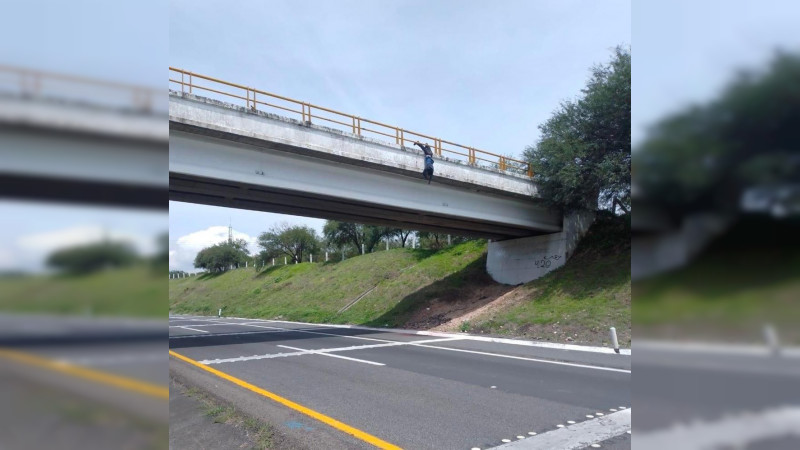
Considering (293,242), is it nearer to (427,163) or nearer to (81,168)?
(427,163)

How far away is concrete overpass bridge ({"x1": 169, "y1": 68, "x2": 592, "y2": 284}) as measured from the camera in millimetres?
14570

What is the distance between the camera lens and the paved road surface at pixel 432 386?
618 cm

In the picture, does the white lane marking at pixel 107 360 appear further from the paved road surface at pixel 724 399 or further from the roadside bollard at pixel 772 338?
the roadside bollard at pixel 772 338

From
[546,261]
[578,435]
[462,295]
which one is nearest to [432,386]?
[578,435]

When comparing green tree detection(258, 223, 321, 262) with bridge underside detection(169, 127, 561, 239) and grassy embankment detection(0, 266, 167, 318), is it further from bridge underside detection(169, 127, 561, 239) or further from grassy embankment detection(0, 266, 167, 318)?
grassy embankment detection(0, 266, 167, 318)

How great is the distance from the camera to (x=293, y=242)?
64.3 m

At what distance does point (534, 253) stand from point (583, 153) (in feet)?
19.0

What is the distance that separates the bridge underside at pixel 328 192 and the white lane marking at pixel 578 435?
10.2 metres

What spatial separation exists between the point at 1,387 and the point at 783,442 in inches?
70.0

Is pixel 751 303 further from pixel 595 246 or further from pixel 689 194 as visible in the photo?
pixel 595 246

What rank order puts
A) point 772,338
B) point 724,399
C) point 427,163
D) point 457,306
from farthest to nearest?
1. point 457,306
2. point 427,163
3. point 724,399
4. point 772,338

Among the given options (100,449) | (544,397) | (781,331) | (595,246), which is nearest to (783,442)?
(781,331)

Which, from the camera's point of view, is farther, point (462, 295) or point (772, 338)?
point (462, 295)

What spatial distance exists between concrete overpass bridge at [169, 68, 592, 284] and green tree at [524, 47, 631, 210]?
947 mm
